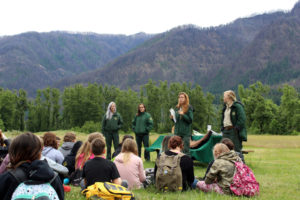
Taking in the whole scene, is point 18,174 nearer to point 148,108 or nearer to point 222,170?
point 222,170

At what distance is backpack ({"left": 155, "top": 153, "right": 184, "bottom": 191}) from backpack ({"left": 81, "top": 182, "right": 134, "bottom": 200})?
1176 millimetres

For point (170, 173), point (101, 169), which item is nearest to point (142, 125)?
point (170, 173)

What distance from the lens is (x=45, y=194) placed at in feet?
9.22

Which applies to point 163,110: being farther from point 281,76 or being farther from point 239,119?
point 281,76

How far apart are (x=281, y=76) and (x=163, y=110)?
160849mm

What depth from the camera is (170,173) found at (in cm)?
564

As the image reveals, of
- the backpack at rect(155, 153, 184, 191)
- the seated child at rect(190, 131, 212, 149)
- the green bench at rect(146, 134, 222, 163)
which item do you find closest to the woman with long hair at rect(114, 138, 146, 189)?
the backpack at rect(155, 153, 184, 191)

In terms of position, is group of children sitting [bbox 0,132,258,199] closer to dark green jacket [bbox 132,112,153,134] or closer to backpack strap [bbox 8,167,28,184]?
backpack strap [bbox 8,167,28,184]

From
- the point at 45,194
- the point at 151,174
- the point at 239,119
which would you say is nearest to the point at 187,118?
the point at 239,119

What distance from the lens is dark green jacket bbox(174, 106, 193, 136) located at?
8.23 meters

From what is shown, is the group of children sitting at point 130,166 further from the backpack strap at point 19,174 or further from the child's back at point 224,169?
the backpack strap at point 19,174

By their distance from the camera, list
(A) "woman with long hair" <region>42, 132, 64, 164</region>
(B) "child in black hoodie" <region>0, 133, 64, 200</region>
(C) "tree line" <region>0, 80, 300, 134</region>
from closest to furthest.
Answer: (B) "child in black hoodie" <region>0, 133, 64, 200</region>, (A) "woman with long hair" <region>42, 132, 64, 164</region>, (C) "tree line" <region>0, 80, 300, 134</region>

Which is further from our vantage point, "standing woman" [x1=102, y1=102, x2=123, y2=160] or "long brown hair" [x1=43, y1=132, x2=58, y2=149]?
"standing woman" [x1=102, y1=102, x2=123, y2=160]

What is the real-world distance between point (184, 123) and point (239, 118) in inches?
55.2
